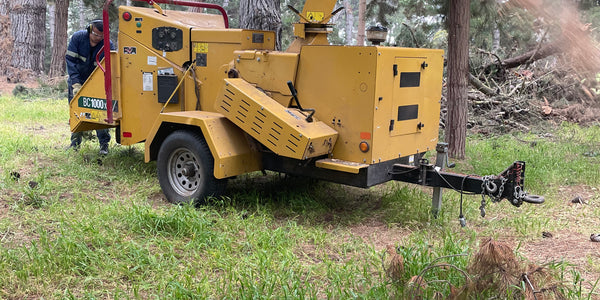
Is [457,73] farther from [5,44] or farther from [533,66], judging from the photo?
[5,44]

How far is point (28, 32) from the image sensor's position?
16.7 m

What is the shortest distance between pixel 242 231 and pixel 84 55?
4352 mm

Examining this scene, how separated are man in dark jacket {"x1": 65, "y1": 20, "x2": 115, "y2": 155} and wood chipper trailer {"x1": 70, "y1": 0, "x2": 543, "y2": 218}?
3.72ft

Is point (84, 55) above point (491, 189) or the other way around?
above

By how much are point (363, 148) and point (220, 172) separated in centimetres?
147

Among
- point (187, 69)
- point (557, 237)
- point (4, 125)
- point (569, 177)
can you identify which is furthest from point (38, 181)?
point (569, 177)

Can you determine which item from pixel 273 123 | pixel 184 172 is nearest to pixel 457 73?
pixel 273 123

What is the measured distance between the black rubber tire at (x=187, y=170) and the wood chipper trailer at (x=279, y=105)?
0.01 m

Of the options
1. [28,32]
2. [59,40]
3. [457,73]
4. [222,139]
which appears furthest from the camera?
[59,40]

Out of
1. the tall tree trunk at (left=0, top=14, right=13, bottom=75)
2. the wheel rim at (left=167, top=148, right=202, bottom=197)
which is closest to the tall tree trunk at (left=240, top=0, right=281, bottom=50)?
the wheel rim at (left=167, top=148, right=202, bottom=197)

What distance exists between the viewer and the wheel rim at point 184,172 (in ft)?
19.4

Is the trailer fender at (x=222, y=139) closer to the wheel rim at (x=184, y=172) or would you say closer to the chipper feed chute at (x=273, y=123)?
the chipper feed chute at (x=273, y=123)

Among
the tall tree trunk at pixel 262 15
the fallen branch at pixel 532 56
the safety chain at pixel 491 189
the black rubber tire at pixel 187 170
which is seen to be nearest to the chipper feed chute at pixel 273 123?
the black rubber tire at pixel 187 170

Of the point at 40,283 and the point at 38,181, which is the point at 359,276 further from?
the point at 38,181
